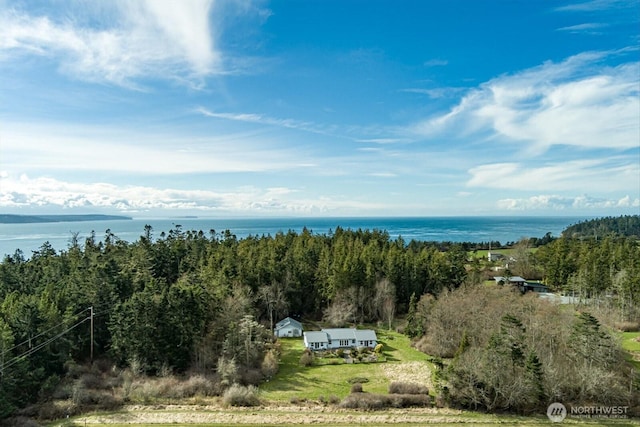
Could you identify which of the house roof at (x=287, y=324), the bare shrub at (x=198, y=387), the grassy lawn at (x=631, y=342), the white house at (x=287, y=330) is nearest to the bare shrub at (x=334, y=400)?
the bare shrub at (x=198, y=387)

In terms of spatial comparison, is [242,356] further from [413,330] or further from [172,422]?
[413,330]

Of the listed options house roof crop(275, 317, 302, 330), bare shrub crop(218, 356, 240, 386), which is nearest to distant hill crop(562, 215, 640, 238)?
house roof crop(275, 317, 302, 330)

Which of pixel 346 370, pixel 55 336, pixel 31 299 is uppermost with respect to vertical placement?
pixel 31 299

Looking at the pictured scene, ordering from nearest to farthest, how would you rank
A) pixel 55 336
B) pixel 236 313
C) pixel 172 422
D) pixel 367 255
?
pixel 172 422 → pixel 55 336 → pixel 236 313 → pixel 367 255

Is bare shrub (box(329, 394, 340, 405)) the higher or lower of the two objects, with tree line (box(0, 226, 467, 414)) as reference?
lower

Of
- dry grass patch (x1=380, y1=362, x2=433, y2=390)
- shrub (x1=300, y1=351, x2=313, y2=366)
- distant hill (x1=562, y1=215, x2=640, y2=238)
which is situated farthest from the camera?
distant hill (x1=562, y1=215, x2=640, y2=238)

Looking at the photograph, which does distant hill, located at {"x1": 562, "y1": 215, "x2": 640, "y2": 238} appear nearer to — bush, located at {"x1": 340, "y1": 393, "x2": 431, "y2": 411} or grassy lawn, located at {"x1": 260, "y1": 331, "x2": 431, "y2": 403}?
grassy lawn, located at {"x1": 260, "y1": 331, "x2": 431, "y2": 403}

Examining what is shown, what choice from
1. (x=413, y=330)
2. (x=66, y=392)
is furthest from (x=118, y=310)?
(x=413, y=330)
